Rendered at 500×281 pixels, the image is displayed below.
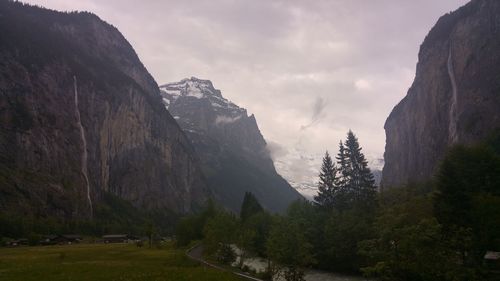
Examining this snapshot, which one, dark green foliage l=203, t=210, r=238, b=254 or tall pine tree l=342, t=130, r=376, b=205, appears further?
tall pine tree l=342, t=130, r=376, b=205

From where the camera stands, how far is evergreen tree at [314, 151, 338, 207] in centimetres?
9550

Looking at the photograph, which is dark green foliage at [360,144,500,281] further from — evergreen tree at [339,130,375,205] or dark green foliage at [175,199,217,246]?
dark green foliage at [175,199,217,246]

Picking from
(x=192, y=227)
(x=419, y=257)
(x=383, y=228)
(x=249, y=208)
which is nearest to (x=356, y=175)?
(x=249, y=208)

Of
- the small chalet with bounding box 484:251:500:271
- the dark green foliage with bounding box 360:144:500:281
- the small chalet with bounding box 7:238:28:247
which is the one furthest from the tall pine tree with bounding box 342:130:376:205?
the small chalet with bounding box 7:238:28:247

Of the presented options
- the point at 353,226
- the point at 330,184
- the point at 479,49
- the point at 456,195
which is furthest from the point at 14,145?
the point at 479,49

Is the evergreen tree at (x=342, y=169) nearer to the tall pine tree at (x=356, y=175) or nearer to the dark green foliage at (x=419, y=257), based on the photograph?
the tall pine tree at (x=356, y=175)

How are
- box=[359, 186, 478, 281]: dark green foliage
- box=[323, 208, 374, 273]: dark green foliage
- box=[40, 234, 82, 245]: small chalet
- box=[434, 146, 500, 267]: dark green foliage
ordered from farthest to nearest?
box=[40, 234, 82, 245]: small chalet, box=[323, 208, 374, 273]: dark green foliage, box=[434, 146, 500, 267]: dark green foliage, box=[359, 186, 478, 281]: dark green foliage

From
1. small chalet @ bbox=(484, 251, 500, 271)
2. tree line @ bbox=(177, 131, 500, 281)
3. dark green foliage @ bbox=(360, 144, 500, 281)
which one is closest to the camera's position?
dark green foliage @ bbox=(360, 144, 500, 281)

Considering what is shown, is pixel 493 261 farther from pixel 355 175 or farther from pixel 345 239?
pixel 355 175

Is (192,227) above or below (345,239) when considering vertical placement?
below

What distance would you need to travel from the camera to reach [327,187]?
96.9 meters

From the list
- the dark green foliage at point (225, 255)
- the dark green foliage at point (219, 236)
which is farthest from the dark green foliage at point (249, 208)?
the dark green foliage at point (225, 255)

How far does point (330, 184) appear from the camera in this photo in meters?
96.1

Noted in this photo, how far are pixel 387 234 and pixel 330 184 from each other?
60.3 meters
